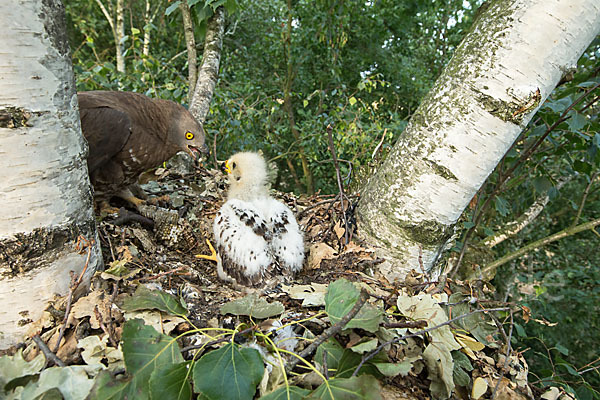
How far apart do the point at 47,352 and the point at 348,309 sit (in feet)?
2.96

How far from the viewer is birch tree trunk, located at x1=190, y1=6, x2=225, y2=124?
3090mm

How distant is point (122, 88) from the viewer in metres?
3.85

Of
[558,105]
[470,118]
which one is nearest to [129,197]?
[470,118]

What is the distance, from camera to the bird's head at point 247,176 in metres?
2.59

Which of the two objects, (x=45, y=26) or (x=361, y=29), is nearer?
(x=45, y=26)

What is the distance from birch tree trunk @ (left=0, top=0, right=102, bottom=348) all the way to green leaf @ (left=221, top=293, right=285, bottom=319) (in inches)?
23.1

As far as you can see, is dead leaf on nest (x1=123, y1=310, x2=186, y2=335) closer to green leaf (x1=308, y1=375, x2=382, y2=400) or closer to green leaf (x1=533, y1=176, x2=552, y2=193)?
green leaf (x1=308, y1=375, x2=382, y2=400)

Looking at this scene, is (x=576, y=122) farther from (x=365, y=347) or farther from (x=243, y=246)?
(x=243, y=246)

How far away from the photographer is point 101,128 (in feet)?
7.39

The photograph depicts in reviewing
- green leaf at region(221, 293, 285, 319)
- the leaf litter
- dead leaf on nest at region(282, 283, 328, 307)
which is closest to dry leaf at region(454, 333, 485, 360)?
the leaf litter

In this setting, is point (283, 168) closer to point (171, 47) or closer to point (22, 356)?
point (171, 47)

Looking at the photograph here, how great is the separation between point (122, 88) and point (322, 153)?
10.4ft

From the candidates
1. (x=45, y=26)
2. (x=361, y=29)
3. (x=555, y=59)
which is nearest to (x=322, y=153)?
(x=361, y=29)

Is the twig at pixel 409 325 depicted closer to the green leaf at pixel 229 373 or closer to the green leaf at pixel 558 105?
the green leaf at pixel 229 373
